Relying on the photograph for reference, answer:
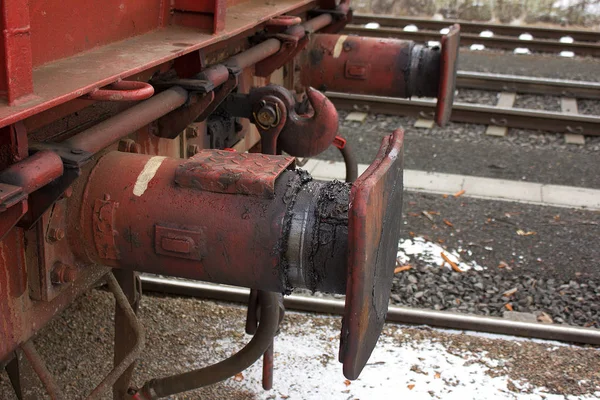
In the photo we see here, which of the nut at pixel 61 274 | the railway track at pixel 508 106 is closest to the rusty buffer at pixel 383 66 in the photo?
the nut at pixel 61 274

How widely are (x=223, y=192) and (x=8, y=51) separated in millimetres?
625

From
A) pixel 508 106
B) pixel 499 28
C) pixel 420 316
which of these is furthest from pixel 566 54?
pixel 420 316

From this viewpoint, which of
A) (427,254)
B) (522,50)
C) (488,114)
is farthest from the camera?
(522,50)

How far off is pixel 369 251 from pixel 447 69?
2359 mm

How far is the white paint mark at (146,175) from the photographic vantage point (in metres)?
2.05

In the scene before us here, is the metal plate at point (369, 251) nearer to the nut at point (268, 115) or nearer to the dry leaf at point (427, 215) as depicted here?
the nut at point (268, 115)

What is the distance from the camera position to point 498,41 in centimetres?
987

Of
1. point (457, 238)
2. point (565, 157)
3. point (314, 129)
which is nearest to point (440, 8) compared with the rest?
point (565, 157)

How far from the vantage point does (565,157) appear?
6699 mm

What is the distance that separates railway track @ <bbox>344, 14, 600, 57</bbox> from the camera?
31.7 feet

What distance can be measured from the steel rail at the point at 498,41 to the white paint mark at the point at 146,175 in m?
7.68

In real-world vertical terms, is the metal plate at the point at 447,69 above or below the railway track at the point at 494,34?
above

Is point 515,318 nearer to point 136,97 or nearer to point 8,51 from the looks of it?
point 136,97

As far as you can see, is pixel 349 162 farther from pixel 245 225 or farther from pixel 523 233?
pixel 245 225
